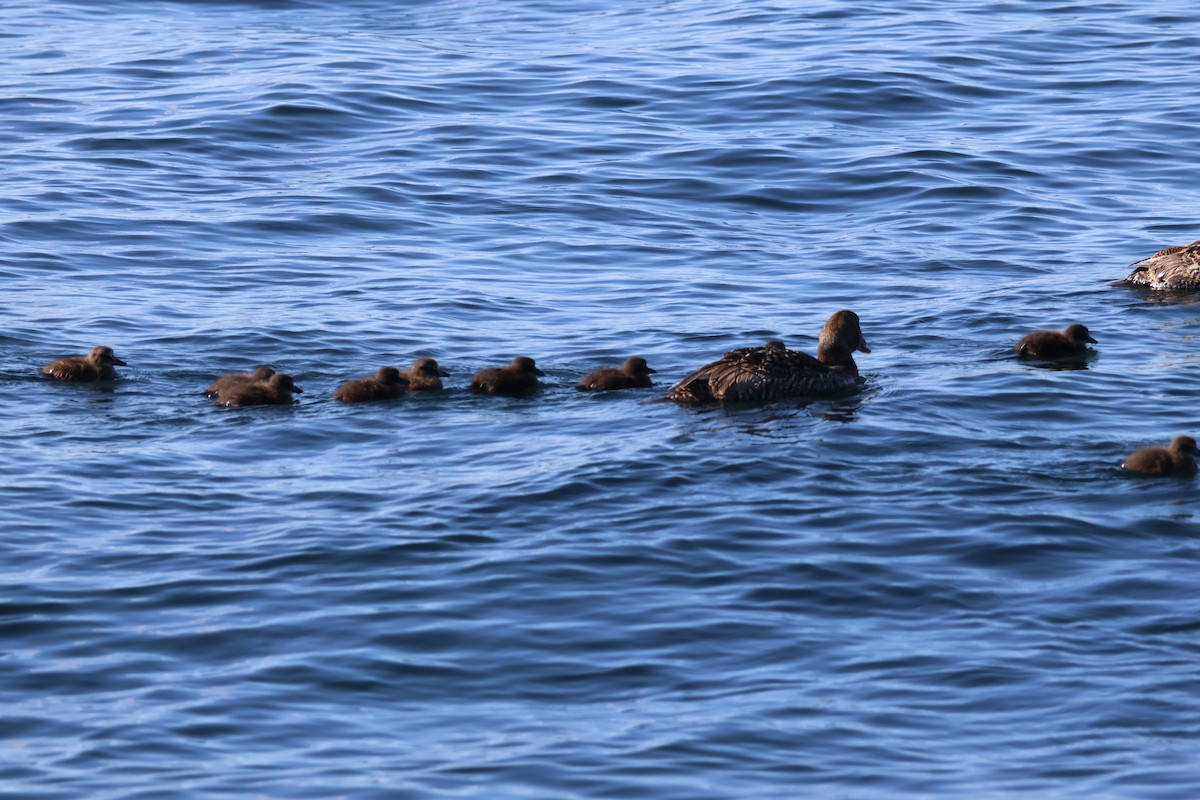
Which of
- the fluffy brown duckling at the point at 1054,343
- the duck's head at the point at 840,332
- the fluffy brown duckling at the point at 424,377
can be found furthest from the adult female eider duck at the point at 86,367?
the fluffy brown duckling at the point at 1054,343

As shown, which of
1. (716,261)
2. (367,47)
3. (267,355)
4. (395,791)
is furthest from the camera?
(367,47)

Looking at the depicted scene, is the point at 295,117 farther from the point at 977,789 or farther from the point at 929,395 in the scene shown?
the point at 977,789

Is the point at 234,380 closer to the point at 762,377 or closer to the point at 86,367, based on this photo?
the point at 86,367

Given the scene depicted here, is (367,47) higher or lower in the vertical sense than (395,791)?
higher

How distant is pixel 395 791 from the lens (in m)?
7.09

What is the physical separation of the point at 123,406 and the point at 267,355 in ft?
5.46

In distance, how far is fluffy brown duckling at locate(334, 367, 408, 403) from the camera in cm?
1201

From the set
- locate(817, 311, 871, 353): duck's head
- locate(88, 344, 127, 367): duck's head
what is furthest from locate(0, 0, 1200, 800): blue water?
locate(817, 311, 871, 353): duck's head

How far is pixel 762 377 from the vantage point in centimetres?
1198

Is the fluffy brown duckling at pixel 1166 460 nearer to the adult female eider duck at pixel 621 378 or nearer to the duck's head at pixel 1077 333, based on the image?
the duck's head at pixel 1077 333

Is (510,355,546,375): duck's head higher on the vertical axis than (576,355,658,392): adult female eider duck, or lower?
higher

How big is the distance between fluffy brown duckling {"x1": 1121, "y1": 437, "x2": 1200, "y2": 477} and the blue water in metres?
0.18

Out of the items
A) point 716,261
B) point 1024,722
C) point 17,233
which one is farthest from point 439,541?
point 17,233

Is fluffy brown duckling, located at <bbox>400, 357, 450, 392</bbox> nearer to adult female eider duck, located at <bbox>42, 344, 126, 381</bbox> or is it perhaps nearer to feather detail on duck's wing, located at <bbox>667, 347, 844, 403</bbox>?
feather detail on duck's wing, located at <bbox>667, 347, 844, 403</bbox>
